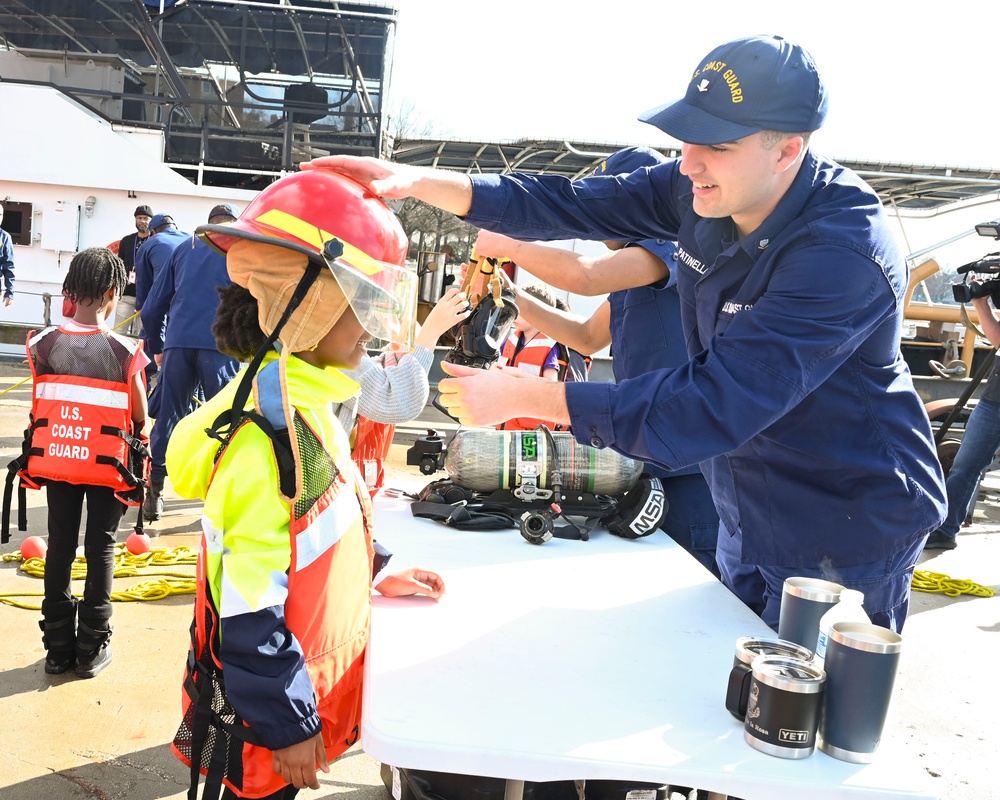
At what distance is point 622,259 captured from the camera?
3031 mm

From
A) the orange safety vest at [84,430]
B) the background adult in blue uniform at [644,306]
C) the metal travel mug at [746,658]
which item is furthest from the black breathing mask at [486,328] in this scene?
the metal travel mug at [746,658]

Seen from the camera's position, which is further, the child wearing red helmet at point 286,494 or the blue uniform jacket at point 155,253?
the blue uniform jacket at point 155,253

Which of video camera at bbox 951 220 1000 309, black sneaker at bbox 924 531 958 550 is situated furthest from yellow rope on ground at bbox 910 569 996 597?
video camera at bbox 951 220 1000 309

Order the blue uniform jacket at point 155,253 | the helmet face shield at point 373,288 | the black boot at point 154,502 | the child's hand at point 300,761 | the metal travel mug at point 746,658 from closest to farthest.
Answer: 1. the metal travel mug at point 746,658
2. the child's hand at point 300,761
3. the helmet face shield at point 373,288
4. the black boot at point 154,502
5. the blue uniform jacket at point 155,253

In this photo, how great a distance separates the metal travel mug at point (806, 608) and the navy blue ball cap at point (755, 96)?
949 mm

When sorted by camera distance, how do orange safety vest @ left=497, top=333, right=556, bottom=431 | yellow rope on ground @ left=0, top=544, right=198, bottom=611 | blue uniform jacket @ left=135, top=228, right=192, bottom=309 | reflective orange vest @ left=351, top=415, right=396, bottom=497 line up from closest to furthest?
reflective orange vest @ left=351, top=415, right=396, bottom=497
yellow rope on ground @ left=0, top=544, right=198, bottom=611
orange safety vest @ left=497, top=333, right=556, bottom=431
blue uniform jacket @ left=135, top=228, right=192, bottom=309

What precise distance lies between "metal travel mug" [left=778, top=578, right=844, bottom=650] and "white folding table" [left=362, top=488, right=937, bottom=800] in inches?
7.4

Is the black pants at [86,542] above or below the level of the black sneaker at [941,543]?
above

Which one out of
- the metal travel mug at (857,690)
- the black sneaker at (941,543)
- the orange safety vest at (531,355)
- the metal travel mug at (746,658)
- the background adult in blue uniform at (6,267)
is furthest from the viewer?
the background adult in blue uniform at (6,267)

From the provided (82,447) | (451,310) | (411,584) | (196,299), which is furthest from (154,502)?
(411,584)

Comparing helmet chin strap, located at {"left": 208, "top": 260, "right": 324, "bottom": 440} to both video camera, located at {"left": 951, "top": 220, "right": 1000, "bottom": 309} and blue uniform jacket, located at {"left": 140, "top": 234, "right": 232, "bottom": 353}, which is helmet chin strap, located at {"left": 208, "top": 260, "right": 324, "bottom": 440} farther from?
video camera, located at {"left": 951, "top": 220, "right": 1000, "bottom": 309}

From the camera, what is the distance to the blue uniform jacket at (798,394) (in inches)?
70.4

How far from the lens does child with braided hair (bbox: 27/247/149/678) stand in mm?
3734

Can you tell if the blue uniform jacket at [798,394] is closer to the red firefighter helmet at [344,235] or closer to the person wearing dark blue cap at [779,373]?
the person wearing dark blue cap at [779,373]
